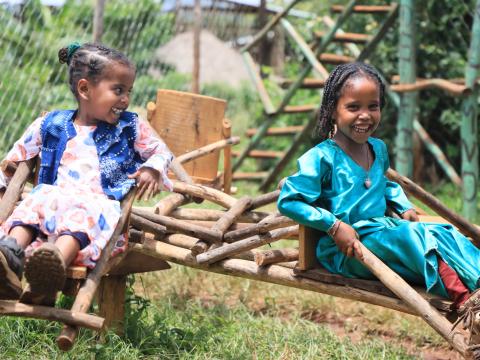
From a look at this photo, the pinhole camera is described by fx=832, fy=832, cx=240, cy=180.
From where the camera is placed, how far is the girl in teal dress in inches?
141

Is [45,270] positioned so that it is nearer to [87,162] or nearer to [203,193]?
[87,162]

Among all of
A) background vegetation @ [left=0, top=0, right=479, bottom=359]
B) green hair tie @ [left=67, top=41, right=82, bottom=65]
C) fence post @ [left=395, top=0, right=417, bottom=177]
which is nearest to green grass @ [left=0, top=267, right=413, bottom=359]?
background vegetation @ [left=0, top=0, right=479, bottom=359]

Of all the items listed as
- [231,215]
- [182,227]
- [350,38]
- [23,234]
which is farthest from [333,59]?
[23,234]

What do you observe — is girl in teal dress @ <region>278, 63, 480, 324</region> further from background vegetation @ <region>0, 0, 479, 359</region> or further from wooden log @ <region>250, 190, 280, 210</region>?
background vegetation @ <region>0, 0, 479, 359</region>

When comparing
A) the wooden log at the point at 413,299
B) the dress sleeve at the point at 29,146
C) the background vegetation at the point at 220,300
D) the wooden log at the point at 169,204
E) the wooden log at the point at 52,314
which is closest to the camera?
the wooden log at the point at 52,314

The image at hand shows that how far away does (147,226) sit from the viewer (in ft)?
14.9

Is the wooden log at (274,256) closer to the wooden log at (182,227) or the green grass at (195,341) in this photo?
the wooden log at (182,227)

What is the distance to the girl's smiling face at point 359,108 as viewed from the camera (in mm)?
3820

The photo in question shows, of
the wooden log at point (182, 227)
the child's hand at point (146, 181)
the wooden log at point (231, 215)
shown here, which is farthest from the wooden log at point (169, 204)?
the child's hand at point (146, 181)

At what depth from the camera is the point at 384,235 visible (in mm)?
3705

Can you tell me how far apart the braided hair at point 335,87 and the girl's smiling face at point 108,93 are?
924 mm

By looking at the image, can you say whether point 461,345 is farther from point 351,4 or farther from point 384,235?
point 351,4

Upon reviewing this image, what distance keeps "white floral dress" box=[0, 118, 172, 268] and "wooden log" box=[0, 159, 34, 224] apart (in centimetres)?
4

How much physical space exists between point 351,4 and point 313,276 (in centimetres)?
574
